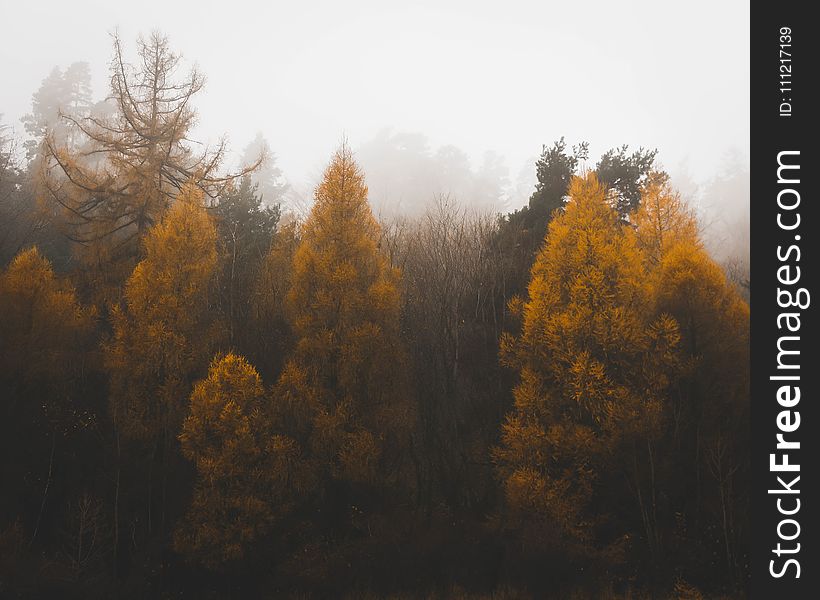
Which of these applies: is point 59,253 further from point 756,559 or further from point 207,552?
point 756,559

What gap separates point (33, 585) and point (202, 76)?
56.2 feet

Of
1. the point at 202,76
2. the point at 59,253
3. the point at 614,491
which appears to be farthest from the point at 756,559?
the point at 59,253

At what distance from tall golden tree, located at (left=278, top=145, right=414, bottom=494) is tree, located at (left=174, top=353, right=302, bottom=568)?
3.41 feet

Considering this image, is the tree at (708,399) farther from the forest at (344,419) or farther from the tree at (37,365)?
the tree at (37,365)

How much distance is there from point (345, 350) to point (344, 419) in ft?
6.72

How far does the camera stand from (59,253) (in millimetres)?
23031

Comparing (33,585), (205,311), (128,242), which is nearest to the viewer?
(33,585)

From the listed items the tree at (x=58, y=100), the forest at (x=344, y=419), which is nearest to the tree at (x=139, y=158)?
the forest at (x=344, y=419)

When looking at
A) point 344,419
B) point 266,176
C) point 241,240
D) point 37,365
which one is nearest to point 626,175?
point 344,419

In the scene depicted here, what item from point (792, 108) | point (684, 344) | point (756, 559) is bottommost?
point (756, 559)

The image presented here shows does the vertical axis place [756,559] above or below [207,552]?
above

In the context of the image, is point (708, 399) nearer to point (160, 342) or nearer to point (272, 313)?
point (272, 313)

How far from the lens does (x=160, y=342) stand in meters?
14.7

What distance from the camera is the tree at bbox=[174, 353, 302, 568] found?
13.1 m
